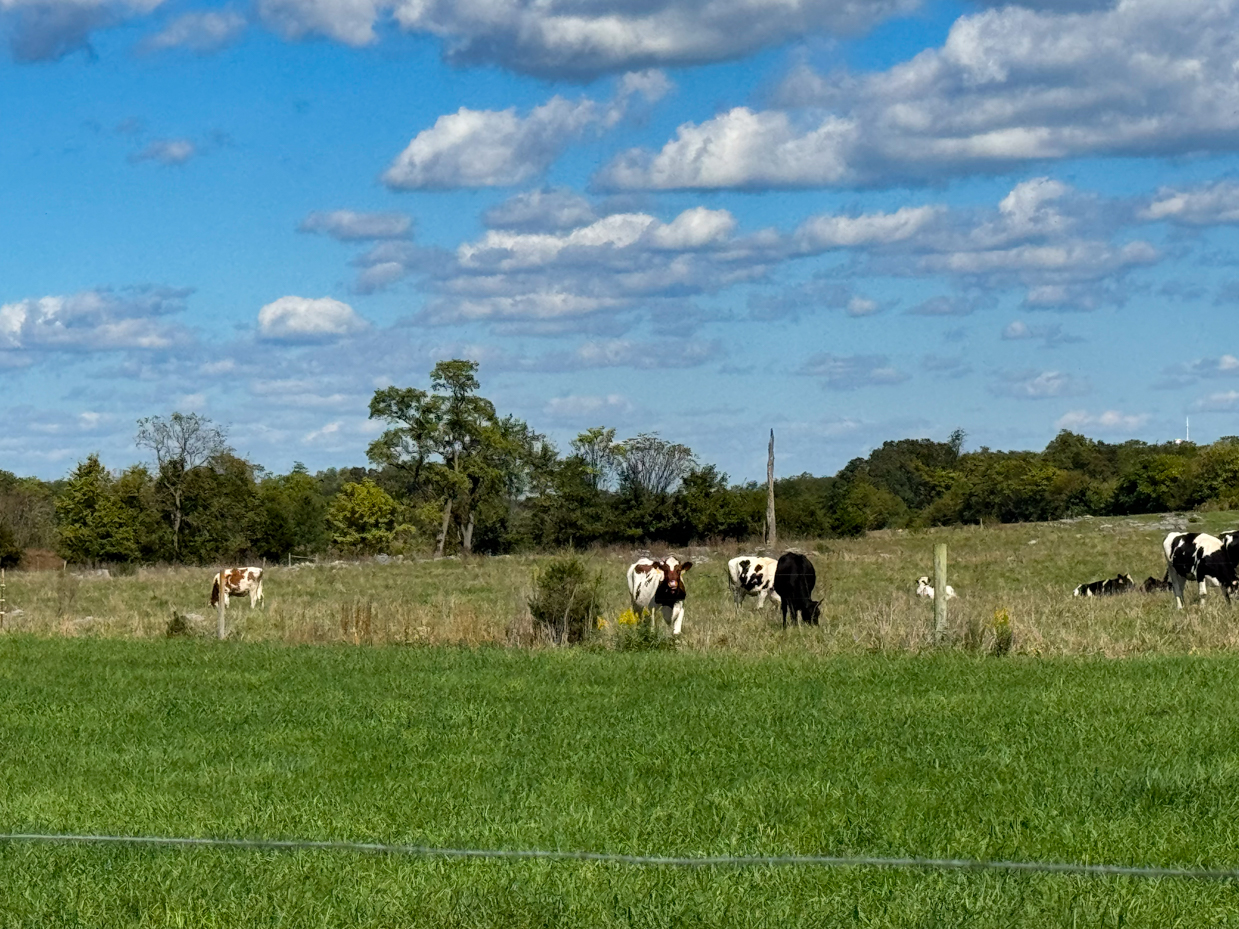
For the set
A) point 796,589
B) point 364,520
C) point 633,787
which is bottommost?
point 633,787

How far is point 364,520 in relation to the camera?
276 feet

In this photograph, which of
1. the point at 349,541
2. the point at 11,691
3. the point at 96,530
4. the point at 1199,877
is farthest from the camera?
the point at 349,541

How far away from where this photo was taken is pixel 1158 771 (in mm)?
10383

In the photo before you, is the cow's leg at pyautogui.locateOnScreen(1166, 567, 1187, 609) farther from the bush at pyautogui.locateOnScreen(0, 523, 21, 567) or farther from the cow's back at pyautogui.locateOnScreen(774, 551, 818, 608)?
the bush at pyautogui.locateOnScreen(0, 523, 21, 567)

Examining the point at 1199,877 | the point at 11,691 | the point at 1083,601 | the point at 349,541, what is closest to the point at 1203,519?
the point at 1083,601

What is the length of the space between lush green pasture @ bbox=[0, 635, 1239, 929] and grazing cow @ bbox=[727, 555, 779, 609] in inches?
517

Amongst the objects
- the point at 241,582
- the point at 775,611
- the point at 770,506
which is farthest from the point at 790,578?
the point at 770,506

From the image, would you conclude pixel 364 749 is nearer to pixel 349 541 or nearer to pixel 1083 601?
pixel 1083 601

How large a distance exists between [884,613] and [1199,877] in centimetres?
1368

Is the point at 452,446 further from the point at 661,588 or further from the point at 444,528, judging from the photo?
the point at 661,588

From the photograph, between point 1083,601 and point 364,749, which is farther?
point 1083,601

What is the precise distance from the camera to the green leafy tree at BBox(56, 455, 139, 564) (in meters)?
74.1

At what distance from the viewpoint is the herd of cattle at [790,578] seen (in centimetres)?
2655

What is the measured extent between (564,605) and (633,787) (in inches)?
514
